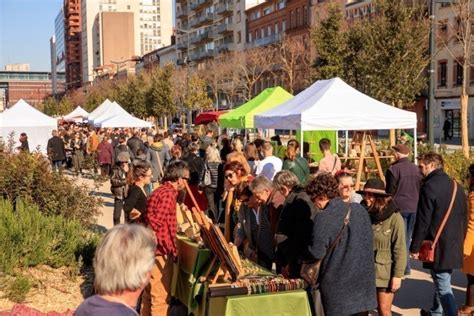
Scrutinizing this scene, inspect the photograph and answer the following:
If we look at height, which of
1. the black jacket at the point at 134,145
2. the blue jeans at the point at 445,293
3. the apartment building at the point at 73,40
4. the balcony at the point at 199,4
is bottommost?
the blue jeans at the point at 445,293

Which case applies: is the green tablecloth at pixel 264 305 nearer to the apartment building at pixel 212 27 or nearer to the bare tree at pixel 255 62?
the bare tree at pixel 255 62

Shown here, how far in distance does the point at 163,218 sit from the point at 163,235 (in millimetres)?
170

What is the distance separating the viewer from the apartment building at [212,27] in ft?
265

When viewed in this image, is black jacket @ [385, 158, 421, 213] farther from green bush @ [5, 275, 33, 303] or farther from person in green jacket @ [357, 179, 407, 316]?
green bush @ [5, 275, 33, 303]

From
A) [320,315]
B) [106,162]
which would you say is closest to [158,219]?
[320,315]

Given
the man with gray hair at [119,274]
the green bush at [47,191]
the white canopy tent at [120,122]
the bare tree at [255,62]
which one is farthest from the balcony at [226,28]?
the man with gray hair at [119,274]

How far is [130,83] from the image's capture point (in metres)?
57.4

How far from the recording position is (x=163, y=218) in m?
6.01

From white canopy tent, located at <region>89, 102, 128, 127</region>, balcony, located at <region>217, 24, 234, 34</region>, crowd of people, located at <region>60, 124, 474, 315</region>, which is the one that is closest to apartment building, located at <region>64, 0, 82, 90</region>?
balcony, located at <region>217, 24, 234, 34</region>

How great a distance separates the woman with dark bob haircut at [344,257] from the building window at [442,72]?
152 ft

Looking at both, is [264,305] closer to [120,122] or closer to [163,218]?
[163,218]

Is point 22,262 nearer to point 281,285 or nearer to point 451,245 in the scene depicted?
point 281,285

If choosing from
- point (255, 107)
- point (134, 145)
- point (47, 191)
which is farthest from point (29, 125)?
point (47, 191)

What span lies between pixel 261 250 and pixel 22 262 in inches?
130
